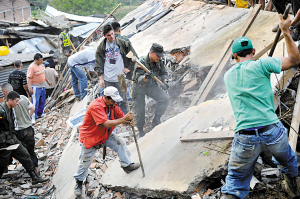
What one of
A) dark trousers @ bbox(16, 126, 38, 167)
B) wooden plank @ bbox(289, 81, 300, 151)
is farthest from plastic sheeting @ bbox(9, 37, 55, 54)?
wooden plank @ bbox(289, 81, 300, 151)

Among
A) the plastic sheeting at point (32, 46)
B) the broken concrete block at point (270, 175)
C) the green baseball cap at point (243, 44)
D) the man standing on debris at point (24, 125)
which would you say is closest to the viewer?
the green baseball cap at point (243, 44)

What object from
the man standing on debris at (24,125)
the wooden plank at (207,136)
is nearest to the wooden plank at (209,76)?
the wooden plank at (207,136)

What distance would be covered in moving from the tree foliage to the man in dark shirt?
24.0m

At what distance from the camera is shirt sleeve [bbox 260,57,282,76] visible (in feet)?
7.35

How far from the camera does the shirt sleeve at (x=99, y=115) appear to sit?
3.64 metres

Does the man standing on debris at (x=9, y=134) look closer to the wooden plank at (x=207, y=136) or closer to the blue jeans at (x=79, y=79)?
the blue jeans at (x=79, y=79)

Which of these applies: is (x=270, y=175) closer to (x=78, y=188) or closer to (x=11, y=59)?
(x=78, y=188)

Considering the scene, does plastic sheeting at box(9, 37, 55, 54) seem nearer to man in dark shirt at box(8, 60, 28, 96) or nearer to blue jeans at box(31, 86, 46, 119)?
blue jeans at box(31, 86, 46, 119)

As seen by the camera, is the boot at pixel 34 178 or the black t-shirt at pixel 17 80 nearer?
the boot at pixel 34 178

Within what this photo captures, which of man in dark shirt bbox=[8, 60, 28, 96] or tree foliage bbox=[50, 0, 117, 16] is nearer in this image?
man in dark shirt bbox=[8, 60, 28, 96]

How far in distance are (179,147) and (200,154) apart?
51 cm

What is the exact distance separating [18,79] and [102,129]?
18.6 ft

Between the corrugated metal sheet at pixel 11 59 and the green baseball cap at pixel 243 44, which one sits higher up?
the green baseball cap at pixel 243 44

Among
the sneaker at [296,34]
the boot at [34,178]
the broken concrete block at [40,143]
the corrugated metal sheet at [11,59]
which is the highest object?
the sneaker at [296,34]
